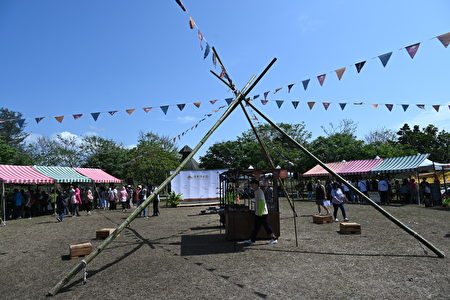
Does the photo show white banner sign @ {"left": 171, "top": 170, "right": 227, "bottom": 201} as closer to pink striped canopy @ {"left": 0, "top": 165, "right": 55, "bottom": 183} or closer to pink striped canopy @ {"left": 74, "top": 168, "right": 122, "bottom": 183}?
pink striped canopy @ {"left": 74, "top": 168, "right": 122, "bottom": 183}

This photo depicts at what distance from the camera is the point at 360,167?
79.8 feet

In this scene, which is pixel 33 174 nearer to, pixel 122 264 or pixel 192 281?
pixel 122 264

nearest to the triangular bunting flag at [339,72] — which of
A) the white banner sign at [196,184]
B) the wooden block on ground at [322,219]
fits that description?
the wooden block on ground at [322,219]

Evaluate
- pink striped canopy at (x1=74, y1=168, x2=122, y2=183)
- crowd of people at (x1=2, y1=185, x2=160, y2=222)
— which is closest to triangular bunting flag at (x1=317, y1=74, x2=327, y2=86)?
crowd of people at (x1=2, y1=185, x2=160, y2=222)

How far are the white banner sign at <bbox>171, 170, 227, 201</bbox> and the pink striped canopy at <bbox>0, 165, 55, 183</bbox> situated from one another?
9.68 m

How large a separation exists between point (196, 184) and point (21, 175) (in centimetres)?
1268

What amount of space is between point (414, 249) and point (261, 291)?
4670mm

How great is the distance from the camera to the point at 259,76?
937 cm

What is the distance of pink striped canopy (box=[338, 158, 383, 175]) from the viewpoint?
23.3m

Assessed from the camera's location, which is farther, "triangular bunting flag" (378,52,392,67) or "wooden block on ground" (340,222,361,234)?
"wooden block on ground" (340,222,361,234)

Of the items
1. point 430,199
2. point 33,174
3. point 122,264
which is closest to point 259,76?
point 122,264

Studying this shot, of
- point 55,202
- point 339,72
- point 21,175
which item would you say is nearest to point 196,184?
point 55,202

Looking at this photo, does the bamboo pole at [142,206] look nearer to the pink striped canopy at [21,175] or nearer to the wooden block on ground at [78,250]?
the wooden block on ground at [78,250]

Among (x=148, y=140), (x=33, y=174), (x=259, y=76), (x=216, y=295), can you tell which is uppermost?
(x=148, y=140)
